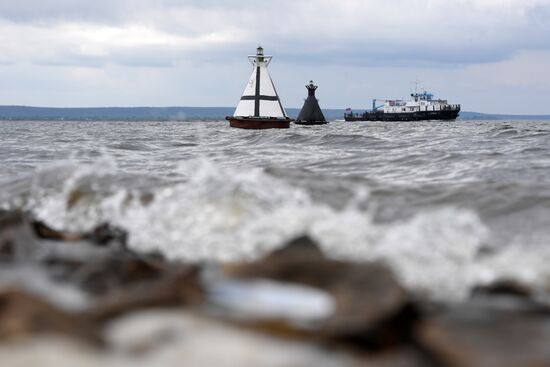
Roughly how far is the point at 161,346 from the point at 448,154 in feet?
48.4

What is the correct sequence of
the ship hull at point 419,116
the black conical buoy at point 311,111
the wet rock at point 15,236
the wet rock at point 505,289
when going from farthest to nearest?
the ship hull at point 419,116 < the black conical buoy at point 311,111 < the wet rock at point 15,236 < the wet rock at point 505,289

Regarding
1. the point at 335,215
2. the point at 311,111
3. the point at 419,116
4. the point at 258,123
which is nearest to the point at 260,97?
the point at 258,123

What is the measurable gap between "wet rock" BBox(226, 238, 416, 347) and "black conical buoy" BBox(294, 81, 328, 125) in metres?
87.3

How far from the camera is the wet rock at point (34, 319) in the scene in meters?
3.19

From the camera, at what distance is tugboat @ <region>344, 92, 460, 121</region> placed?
122 metres

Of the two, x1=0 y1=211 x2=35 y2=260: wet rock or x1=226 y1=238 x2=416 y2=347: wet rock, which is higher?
x1=226 y1=238 x2=416 y2=347: wet rock

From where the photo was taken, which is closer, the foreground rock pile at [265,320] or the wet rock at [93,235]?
the foreground rock pile at [265,320]

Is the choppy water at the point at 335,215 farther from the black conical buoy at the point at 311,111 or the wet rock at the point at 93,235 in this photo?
the black conical buoy at the point at 311,111

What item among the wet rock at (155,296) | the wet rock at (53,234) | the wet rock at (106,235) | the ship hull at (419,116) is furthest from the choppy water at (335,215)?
the ship hull at (419,116)

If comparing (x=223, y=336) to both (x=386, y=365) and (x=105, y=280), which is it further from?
(x=105, y=280)

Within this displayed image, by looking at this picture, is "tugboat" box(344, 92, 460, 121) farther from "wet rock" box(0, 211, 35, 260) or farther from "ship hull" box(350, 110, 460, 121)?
"wet rock" box(0, 211, 35, 260)

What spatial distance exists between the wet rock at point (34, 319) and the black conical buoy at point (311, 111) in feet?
291

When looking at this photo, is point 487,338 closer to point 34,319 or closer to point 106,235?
point 34,319

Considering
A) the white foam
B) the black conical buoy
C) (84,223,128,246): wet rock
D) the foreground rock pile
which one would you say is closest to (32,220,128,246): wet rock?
(84,223,128,246): wet rock
